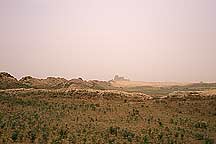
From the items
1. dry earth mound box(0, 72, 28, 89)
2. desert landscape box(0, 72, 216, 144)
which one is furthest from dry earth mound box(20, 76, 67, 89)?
desert landscape box(0, 72, 216, 144)

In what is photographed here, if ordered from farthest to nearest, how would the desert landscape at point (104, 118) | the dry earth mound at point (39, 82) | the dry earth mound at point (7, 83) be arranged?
1. the dry earth mound at point (39, 82)
2. the dry earth mound at point (7, 83)
3. the desert landscape at point (104, 118)

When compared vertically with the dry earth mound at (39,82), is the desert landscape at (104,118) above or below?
below

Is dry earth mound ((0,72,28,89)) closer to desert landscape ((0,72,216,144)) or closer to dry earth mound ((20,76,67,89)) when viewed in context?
dry earth mound ((20,76,67,89))

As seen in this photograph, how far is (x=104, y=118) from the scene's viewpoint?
1939 centimetres

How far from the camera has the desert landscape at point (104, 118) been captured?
1451 cm

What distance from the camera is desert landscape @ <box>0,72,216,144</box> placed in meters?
14.5

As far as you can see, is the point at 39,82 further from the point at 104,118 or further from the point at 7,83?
the point at 104,118

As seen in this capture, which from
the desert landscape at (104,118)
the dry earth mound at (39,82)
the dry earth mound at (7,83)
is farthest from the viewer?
the dry earth mound at (39,82)

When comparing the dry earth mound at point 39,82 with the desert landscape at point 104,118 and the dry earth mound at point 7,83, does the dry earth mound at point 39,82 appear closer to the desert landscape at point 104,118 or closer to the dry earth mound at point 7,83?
the dry earth mound at point 7,83

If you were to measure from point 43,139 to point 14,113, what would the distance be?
6487 millimetres

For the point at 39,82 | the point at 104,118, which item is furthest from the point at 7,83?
the point at 104,118

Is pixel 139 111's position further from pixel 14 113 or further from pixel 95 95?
pixel 14 113

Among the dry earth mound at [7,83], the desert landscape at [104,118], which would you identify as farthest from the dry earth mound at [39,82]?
the desert landscape at [104,118]

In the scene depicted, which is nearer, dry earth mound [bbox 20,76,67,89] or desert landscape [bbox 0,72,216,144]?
desert landscape [bbox 0,72,216,144]
